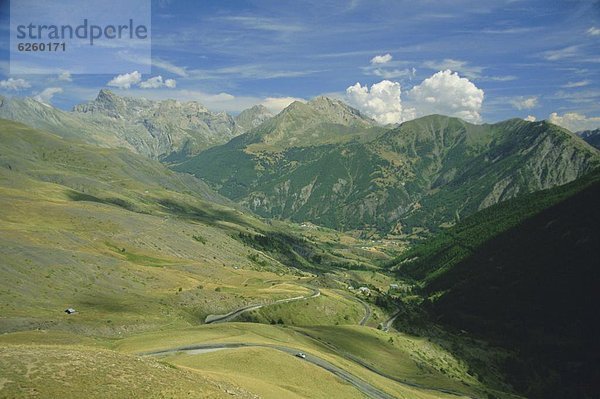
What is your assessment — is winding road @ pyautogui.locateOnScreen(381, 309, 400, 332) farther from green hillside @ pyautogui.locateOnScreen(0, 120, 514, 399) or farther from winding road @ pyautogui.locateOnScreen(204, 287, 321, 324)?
winding road @ pyautogui.locateOnScreen(204, 287, 321, 324)

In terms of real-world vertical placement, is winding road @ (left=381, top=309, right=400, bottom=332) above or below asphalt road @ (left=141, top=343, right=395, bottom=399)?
below

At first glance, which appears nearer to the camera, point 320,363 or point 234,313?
point 320,363

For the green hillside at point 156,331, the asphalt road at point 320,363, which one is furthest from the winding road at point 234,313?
the asphalt road at point 320,363

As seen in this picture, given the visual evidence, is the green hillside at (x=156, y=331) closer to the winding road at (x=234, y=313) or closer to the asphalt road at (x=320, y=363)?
the asphalt road at (x=320, y=363)

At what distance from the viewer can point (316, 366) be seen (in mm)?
77375

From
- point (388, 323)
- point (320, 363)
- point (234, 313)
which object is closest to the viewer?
point (320, 363)

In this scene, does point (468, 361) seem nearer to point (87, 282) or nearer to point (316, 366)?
point (316, 366)

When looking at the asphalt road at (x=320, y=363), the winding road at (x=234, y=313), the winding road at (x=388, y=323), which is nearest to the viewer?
the asphalt road at (x=320, y=363)

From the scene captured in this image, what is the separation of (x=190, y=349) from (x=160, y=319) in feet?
146

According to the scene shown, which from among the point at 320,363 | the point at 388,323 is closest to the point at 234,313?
the point at 320,363

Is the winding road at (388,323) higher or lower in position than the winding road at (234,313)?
lower

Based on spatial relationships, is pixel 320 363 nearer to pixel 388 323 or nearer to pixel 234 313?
pixel 234 313

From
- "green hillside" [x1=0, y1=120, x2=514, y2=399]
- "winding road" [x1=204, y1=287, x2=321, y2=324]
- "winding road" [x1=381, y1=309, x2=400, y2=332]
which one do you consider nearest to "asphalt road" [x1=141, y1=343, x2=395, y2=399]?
"green hillside" [x1=0, y1=120, x2=514, y2=399]

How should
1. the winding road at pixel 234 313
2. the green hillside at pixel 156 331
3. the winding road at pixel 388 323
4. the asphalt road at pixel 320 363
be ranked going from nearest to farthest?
the green hillside at pixel 156 331
the asphalt road at pixel 320 363
the winding road at pixel 234 313
the winding road at pixel 388 323
